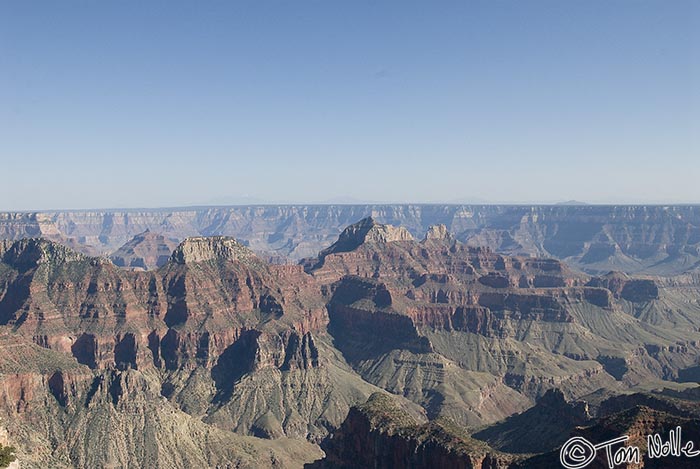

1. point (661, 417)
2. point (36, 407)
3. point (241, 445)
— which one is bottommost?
point (241, 445)

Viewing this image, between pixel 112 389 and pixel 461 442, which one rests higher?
pixel 461 442

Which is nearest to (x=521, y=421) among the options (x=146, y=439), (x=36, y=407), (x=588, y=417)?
(x=588, y=417)

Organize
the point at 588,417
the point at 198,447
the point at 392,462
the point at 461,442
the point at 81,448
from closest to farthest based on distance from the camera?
the point at 461,442 < the point at 392,462 < the point at 588,417 < the point at 81,448 < the point at 198,447

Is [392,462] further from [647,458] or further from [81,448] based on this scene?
[81,448]

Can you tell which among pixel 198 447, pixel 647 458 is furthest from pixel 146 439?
pixel 647 458

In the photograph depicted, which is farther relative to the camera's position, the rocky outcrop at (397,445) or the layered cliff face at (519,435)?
the rocky outcrop at (397,445)

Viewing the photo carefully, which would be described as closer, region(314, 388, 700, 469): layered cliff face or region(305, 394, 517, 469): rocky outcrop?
region(314, 388, 700, 469): layered cliff face

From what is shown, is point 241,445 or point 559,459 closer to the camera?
point 559,459

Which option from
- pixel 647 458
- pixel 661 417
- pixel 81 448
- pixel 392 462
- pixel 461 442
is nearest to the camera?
pixel 647 458

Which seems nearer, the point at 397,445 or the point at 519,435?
the point at 397,445

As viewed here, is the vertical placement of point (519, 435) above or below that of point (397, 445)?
below
